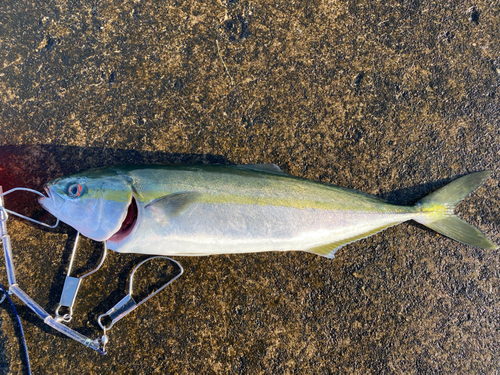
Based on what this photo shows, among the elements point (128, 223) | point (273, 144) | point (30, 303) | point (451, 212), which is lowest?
point (30, 303)

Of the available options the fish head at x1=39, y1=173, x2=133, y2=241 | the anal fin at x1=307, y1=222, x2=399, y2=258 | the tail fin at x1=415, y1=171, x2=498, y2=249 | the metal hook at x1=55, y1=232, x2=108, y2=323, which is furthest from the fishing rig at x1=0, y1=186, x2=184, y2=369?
the tail fin at x1=415, y1=171, x2=498, y2=249

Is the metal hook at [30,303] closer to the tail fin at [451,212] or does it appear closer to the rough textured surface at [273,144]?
the rough textured surface at [273,144]

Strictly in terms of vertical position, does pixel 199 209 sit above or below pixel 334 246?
Result: above

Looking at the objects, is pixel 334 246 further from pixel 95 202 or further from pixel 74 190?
pixel 74 190

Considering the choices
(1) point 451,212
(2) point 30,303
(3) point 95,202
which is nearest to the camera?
(3) point 95,202

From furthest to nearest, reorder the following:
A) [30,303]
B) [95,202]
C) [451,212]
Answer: [451,212] < [30,303] < [95,202]

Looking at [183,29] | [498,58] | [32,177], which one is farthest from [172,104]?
[498,58]

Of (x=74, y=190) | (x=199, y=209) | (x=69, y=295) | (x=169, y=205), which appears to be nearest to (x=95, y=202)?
(x=74, y=190)

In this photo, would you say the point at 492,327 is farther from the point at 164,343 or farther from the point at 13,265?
the point at 13,265

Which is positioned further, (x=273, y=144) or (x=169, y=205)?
(x=273, y=144)
